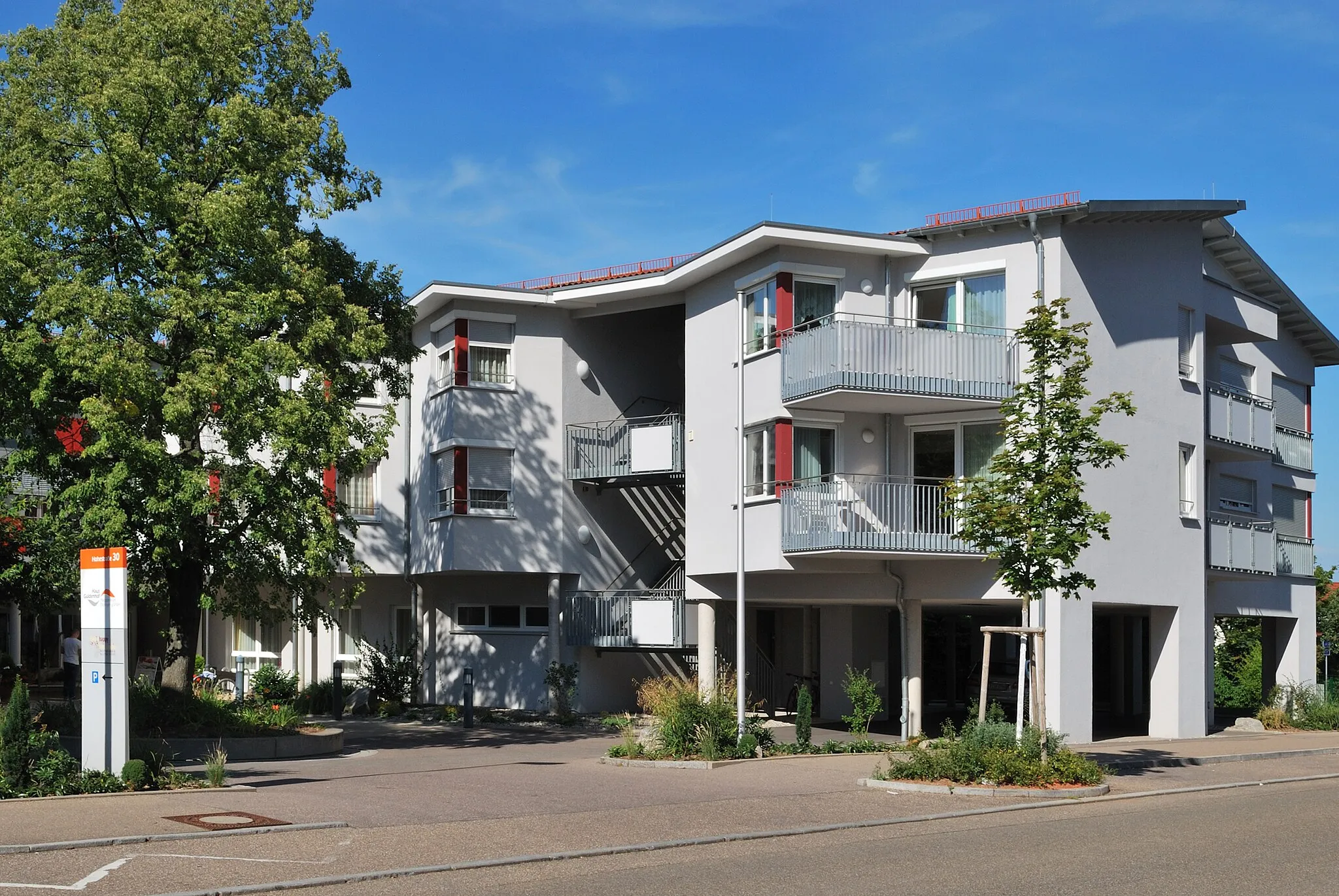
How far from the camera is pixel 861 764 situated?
21.5m

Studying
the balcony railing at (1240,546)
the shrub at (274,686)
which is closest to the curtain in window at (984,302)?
the balcony railing at (1240,546)

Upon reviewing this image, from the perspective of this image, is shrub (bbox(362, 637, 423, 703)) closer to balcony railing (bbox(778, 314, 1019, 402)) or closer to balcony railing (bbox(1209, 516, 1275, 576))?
balcony railing (bbox(778, 314, 1019, 402))

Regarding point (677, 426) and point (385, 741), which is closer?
point (385, 741)

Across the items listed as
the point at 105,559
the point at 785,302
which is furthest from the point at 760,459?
the point at 105,559

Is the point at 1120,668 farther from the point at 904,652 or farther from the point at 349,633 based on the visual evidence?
the point at 349,633

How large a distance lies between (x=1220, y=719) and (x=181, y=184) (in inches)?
1077

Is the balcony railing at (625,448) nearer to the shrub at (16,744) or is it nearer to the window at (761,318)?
the window at (761,318)

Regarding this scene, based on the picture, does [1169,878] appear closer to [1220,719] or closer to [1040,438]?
[1040,438]

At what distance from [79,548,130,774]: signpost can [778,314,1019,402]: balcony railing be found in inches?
497

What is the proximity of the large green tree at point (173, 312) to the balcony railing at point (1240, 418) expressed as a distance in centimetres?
1707

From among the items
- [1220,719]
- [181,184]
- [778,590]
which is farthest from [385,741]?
[1220,719]

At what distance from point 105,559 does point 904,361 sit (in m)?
13.9

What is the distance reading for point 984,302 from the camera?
2661 cm

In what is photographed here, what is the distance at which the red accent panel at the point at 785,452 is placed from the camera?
26.4 metres
